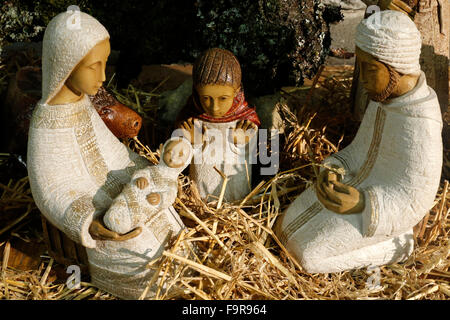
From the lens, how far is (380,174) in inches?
75.8

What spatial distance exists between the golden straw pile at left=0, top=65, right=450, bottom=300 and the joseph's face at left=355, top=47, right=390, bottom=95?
0.74 metres

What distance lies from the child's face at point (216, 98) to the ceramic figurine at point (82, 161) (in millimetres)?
425

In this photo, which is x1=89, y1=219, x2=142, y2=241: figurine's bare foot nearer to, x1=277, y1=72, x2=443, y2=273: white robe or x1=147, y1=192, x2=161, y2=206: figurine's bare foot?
x1=147, y1=192, x2=161, y2=206: figurine's bare foot

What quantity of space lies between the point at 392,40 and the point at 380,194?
57 cm

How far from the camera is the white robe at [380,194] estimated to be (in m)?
1.80

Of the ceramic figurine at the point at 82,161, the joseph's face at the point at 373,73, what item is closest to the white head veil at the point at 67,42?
the ceramic figurine at the point at 82,161

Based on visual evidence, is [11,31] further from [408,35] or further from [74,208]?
[408,35]

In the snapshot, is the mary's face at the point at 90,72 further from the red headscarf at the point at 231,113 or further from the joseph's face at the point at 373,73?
the joseph's face at the point at 373,73

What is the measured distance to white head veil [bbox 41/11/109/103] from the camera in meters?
1.74

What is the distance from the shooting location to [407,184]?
1.84 metres

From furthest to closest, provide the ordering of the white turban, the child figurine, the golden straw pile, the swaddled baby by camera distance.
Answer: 1. the child figurine
2. the golden straw pile
3. the swaddled baby
4. the white turban

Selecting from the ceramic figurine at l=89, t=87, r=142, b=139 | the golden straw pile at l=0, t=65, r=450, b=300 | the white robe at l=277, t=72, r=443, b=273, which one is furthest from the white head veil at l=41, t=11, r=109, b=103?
the white robe at l=277, t=72, r=443, b=273

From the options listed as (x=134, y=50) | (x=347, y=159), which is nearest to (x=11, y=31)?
(x=134, y=50)

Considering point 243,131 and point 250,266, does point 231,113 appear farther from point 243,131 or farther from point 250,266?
point 250,266
